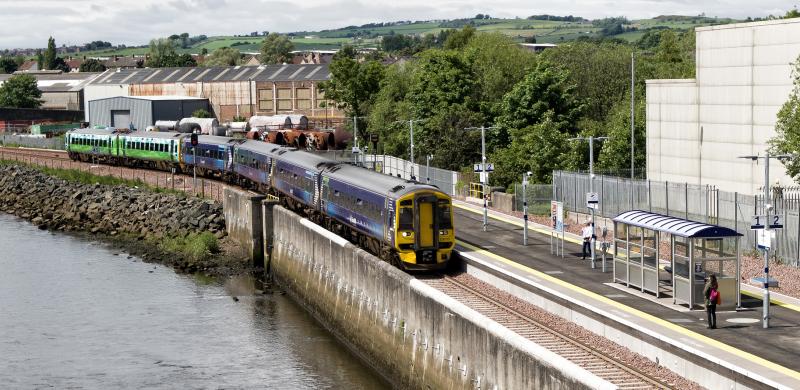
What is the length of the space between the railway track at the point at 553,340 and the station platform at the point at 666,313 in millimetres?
1290

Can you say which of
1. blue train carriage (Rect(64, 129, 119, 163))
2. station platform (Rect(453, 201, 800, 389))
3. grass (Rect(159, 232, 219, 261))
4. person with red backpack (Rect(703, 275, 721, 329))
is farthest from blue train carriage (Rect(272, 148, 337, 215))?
blue train carriage (Rect(64, 129, 119, 163))

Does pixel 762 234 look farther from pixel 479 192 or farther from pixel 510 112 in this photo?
pixel 510 112

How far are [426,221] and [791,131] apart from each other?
17.7 m

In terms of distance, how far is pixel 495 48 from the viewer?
112 m

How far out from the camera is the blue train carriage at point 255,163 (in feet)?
237

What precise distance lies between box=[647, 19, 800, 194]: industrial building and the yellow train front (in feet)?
64.6

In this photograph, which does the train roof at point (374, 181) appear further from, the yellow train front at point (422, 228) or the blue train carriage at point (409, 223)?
the yellow train front at point (422, 228)

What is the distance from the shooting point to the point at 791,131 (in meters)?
50.5

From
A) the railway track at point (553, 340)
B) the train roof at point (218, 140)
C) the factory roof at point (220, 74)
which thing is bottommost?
the railway track at point (553, 340)

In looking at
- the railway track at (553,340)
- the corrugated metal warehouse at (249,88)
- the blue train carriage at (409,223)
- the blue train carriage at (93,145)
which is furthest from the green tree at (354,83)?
the railway track at (553,340)

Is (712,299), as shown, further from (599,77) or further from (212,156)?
(599,77)

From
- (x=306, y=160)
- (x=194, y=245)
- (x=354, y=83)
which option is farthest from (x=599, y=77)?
(x=194, y=245)

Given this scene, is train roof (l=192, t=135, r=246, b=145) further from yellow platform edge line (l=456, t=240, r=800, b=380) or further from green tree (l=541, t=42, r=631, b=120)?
yellow platform edge line (l=456, t=240, r=800, b=380)

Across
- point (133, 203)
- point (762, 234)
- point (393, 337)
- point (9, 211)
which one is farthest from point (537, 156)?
point (9, 211)
